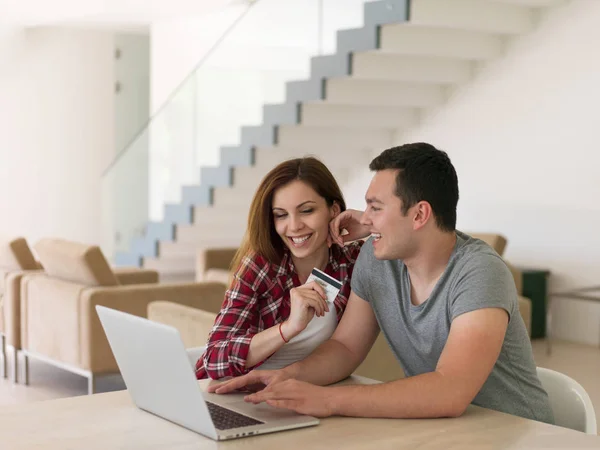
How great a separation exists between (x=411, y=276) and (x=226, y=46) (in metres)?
6.03

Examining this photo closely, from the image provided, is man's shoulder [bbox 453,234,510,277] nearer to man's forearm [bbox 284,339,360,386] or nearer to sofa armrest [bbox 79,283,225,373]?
man's forearm [bbox 284,339,360,386]

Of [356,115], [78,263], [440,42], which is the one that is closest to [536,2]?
[440,42]

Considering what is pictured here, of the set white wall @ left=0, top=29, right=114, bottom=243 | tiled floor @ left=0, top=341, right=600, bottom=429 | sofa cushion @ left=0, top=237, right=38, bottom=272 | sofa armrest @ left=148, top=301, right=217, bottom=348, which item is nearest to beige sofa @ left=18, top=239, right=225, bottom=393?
tiled floor @ left=0, top=341, right=600, bottom=429

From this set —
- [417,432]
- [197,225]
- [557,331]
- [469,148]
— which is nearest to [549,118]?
[469,148]

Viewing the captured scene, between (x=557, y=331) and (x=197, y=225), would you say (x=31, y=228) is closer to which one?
(x=197, y=225)

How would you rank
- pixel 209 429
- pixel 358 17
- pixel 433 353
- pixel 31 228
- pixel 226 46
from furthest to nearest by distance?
pixel 31 228 → pixel 226 46 → pixel 358 17 → pixel 433 353 → pixel 209 429

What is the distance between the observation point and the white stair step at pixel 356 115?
802cm

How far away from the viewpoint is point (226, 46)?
26.4ft

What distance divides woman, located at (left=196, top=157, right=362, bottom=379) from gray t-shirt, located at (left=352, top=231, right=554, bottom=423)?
20cm

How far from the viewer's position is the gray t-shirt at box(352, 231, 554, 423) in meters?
2.10

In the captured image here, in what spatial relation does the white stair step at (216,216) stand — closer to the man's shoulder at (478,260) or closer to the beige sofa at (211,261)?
the beige sofa at (211,261)

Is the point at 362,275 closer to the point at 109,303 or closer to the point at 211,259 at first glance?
the point at 109,303

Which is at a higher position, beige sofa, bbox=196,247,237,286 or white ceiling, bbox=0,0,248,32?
white ceiling, bbox=0,0,248,32

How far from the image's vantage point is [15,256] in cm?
604
